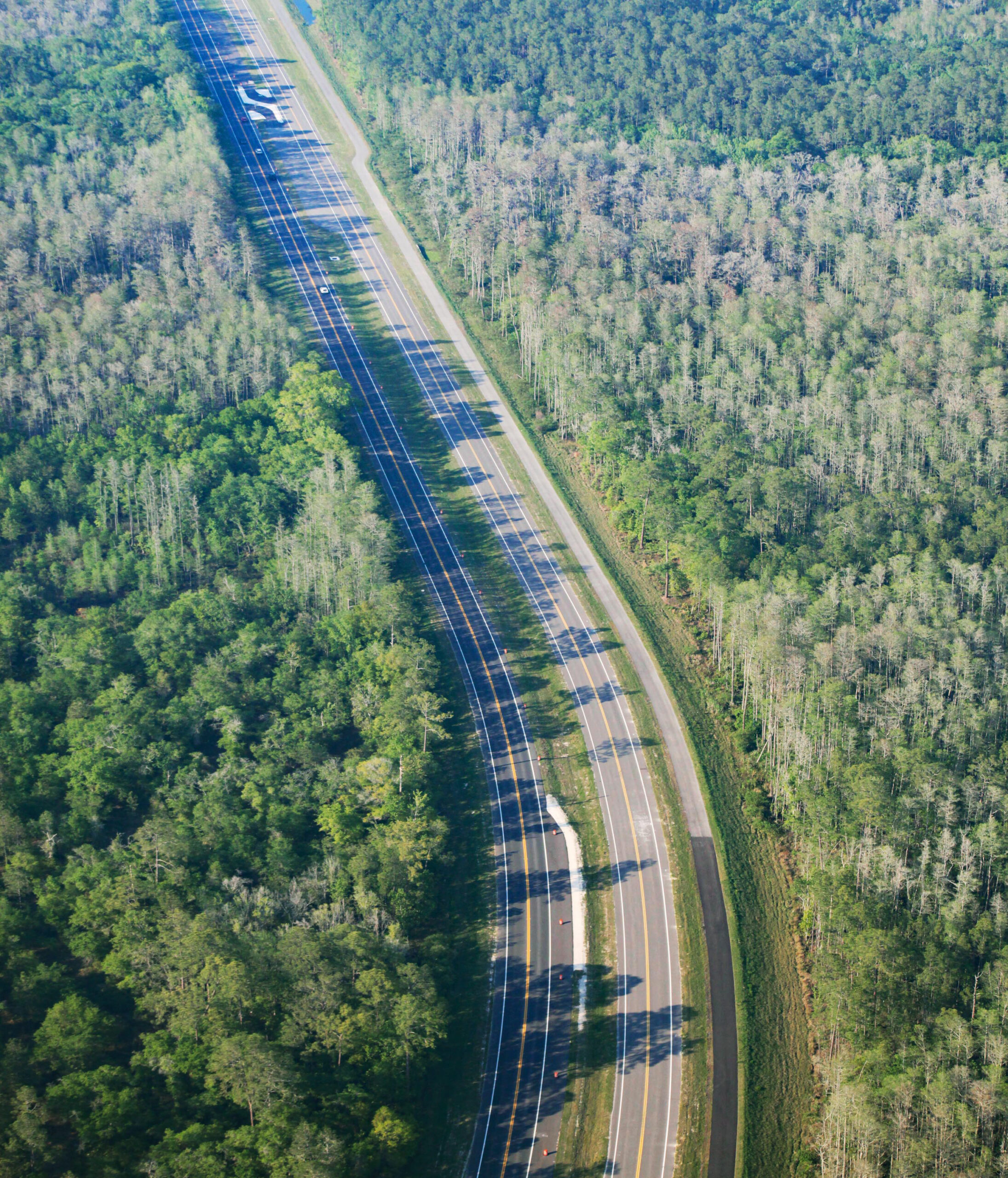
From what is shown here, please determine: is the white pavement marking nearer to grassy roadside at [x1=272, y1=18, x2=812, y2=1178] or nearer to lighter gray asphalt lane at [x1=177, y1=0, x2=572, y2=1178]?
lighter gray asphalt lane at [x1=177, y1=0, x2=572, y2=1178]

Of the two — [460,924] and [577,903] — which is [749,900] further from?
[460,924]

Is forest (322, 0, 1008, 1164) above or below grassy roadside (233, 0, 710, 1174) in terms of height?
above

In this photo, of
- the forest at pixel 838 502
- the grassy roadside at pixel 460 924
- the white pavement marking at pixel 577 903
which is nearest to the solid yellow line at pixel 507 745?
the grassy roadside at pixel 460 924

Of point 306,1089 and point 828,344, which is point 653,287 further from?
point 306,1089

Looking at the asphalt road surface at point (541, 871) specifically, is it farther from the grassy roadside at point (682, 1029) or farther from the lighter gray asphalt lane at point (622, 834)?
the grassy roadside at point (682, 1029)

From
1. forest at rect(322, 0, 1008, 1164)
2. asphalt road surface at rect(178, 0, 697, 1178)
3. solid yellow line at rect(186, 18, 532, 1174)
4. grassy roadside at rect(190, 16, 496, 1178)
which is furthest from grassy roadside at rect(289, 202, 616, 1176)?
forest at rect(322, 0, 1008, 1164)

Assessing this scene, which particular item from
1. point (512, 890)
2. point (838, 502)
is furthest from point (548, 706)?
point (838, 502)
